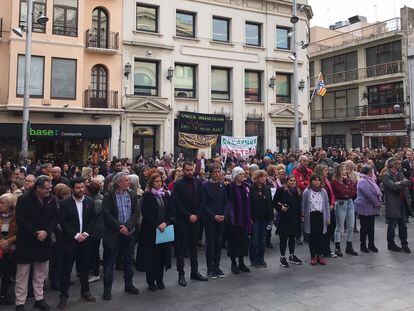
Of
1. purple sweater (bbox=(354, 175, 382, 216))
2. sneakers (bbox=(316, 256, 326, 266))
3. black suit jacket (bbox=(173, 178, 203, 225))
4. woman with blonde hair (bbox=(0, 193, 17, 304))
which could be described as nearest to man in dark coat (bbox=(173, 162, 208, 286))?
black suit jacket (bbox=(173, 178, 203, 225))

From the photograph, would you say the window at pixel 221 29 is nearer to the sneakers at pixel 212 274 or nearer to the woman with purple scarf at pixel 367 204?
the woman with purple scarf at pixel 367 204

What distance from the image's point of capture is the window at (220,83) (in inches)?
943

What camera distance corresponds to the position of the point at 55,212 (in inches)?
230

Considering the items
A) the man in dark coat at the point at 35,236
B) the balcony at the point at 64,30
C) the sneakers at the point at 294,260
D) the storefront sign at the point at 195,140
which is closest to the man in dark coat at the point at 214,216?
the sneakers at the point at 294,260

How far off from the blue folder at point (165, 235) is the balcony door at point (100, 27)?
16.6m

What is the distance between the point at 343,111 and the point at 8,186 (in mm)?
35500

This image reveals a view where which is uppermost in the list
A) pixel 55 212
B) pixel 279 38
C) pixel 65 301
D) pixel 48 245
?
pixel 279 38

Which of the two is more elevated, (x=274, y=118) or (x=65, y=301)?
(x=274, y=118)

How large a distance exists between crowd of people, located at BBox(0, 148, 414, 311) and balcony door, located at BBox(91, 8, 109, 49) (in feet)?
46.1

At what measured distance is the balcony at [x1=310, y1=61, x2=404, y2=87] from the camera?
109ft

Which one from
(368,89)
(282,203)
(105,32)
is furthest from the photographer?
(368,89)

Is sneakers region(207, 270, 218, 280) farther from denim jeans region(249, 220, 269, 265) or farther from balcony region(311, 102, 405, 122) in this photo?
balcony region(311, 102, 405, 122)

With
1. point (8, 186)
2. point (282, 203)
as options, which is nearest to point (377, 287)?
point (282, 203)

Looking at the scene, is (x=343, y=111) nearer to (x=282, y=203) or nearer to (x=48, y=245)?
(x=282, y=203)
